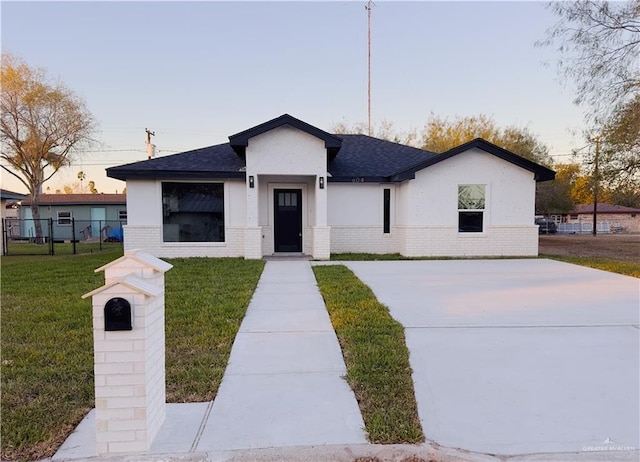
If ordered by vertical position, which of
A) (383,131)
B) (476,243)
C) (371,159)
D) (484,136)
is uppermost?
(383,131)

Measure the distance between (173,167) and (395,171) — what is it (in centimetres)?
816

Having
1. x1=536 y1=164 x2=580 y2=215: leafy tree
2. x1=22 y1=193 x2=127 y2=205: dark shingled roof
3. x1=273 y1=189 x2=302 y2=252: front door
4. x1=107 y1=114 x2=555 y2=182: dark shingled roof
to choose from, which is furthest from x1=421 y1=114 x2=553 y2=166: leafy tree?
x1=22 y1=193 x2=127 y2=205: dark shingled roof

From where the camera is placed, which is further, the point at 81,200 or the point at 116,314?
the point at 81,200

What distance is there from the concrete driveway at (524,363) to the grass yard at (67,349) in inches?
87.2

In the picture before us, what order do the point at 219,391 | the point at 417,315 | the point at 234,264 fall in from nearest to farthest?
1. the point at 219,391
2. the point at 417,315
3. the point at 234,264

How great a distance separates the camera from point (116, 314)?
2.48 metres

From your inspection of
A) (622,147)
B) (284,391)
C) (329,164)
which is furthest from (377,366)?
(622,147)

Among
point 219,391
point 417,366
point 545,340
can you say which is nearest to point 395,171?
point 545,340

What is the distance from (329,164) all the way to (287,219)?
115 inches

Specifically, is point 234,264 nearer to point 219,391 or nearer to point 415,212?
point 415,212

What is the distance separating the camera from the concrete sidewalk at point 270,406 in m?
2.74

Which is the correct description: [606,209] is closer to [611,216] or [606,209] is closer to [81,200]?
[611,216]

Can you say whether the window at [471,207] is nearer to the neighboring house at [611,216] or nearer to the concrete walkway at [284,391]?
the concrete walkway at [284,391]

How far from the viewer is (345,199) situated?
14.6 m
